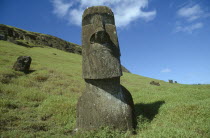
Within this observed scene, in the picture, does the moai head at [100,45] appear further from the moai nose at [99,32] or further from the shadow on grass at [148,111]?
the shadow on grass at [148,111]

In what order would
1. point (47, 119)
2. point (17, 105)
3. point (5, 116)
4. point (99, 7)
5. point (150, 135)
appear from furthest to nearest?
1. point (17, 105)
2. point (47, 119)
3. point (5, 116)
4. point (99, 7)
5. point (150, 135)

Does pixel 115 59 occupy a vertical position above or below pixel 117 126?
above

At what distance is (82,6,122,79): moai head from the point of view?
478 centimetres

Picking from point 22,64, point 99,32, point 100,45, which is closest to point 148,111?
point 100,45

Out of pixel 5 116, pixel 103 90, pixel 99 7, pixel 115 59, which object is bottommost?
pixel 5 116

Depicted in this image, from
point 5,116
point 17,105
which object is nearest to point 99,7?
point 5,116

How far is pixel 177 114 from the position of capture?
218 inches

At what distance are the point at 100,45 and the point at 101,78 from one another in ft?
3.15

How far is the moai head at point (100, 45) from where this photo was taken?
4777mm

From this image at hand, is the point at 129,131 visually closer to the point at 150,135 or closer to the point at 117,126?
the point at 117,126

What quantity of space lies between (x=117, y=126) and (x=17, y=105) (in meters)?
4.85

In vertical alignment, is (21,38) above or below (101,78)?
above

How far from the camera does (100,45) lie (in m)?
4.92

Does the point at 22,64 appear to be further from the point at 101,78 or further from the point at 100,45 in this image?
the point at 101,78
